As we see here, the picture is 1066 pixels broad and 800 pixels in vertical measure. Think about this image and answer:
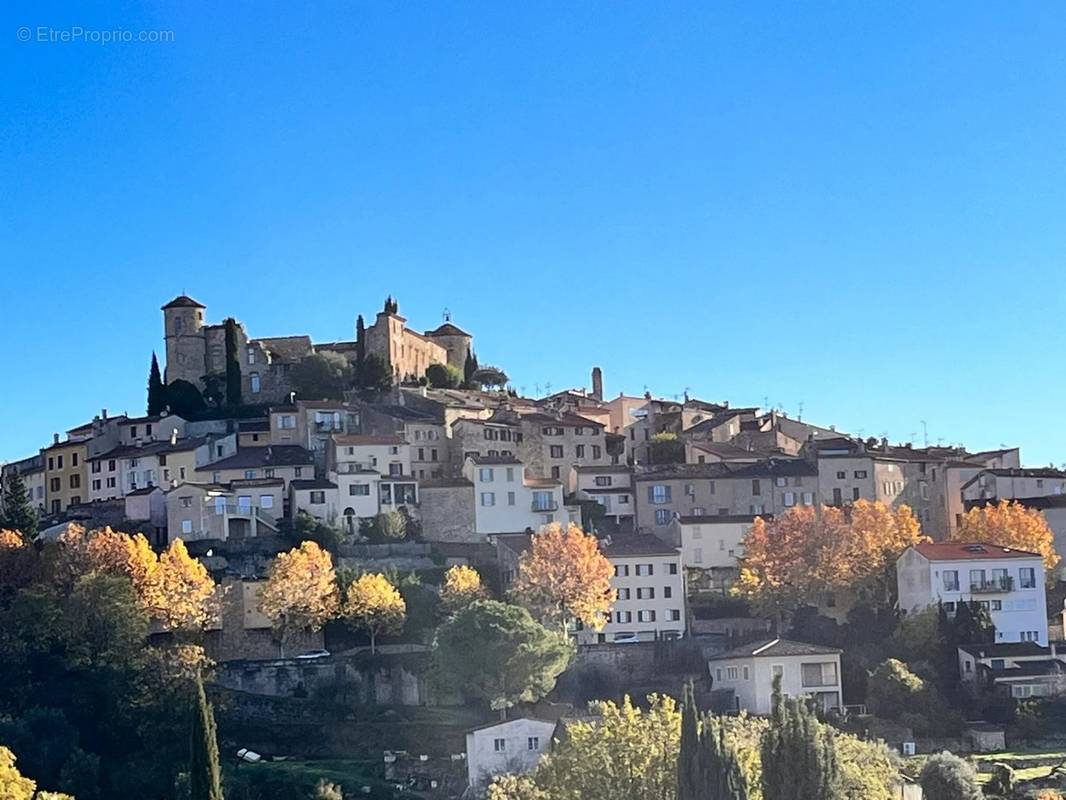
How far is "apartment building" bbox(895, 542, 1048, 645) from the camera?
7162 cm

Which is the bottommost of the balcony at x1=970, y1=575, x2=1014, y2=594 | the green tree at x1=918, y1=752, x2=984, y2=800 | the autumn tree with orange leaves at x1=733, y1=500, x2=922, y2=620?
the green tree at x1=918, y1=752, x2=984, y2=800

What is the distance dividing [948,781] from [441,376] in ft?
162

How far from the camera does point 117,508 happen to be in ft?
273

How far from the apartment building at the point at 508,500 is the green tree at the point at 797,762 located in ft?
111

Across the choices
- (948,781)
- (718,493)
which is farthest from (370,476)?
(948,781)

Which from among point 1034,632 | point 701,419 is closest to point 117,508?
point 701,419

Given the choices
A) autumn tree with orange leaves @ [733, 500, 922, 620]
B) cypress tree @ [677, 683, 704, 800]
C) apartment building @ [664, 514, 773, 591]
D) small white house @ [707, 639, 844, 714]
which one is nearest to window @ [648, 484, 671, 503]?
apartment building @ [664, 514, 773, 591]

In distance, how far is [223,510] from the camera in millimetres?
79062

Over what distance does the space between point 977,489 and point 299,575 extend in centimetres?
3455

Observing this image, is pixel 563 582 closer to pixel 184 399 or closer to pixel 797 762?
pixel 797 762

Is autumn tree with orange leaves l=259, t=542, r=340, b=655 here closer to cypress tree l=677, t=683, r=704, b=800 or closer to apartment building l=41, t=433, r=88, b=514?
apartment building l=41, t=433, r=88, b=514

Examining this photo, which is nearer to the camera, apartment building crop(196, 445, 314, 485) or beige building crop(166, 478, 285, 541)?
beige building crop(166, 478, 285, 541)

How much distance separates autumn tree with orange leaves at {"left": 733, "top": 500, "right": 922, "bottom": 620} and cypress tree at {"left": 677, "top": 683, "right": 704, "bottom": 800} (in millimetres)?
28522

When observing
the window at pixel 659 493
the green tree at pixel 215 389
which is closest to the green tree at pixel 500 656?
the window at pixel 659 493
